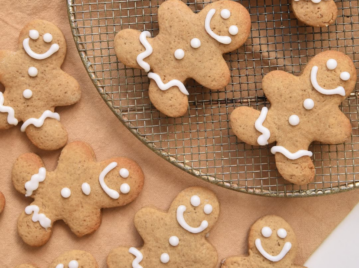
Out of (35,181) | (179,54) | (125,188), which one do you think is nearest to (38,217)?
(35,181)

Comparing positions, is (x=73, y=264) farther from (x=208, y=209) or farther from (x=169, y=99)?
(x=169, y=99)

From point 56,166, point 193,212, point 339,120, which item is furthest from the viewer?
point 56,166

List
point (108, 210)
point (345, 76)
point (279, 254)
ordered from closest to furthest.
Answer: point (345, 76) → point (279, 254) → point (108, 210)

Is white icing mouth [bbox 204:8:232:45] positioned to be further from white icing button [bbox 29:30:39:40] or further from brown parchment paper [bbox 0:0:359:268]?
white icing button [bbox 29:30:39:40]

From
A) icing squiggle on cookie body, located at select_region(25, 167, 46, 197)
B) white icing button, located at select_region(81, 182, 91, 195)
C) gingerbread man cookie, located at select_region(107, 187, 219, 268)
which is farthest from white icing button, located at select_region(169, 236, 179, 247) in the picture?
icing squiggle on cookie body, located at select_region(25, 167, 46, 197)

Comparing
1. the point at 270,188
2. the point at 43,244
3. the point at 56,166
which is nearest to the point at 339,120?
the point at 270,188

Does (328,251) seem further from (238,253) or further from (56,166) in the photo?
(56,166)

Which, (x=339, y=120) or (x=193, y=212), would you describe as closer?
(x=339, y=120)
